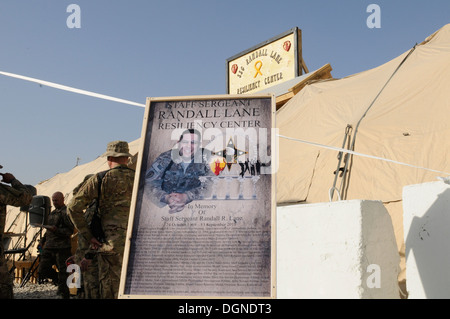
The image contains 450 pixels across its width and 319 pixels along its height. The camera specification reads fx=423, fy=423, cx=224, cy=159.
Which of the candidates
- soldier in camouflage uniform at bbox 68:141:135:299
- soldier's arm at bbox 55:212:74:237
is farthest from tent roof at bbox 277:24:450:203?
soldier's arm at bbox 55:212:74:237

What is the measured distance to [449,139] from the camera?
16.9 feet

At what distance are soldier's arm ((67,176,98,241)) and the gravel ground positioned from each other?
12.4 feet

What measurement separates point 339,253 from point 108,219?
7.07ft

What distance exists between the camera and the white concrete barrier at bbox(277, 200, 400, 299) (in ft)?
11.6

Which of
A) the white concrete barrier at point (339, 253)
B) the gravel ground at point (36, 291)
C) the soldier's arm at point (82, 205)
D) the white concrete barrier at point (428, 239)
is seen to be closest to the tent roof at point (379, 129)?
the white concrete barrier at point (428, 239)

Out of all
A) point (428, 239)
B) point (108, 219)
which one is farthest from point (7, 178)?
point (428, 239)

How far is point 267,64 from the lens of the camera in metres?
14.0

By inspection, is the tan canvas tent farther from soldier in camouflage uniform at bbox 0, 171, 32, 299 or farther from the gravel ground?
the gravel ground

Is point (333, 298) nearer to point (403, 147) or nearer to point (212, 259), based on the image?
point (212, 259)

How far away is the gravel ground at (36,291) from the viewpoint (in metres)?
7.47

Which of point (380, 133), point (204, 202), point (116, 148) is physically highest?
point (380, 133)

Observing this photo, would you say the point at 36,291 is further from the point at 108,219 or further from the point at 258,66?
the point at 258,66

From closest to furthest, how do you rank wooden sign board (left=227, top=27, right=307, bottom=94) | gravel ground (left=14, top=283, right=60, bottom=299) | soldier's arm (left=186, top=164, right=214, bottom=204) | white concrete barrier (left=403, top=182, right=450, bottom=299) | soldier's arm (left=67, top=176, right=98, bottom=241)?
1. soldier's arm (left=186, top=164, right=214, bottom=204)
2. white concrete barrier (left=403, top=182, right=450, bottom=299)
3. soldier's arm (left=67, top=176, right=98, bottom=241)
4. gravel ground (left=14, top=283, right=60, bottom=299)
5. wooden sign board (left=227, top=27, right=307, bottom=94)

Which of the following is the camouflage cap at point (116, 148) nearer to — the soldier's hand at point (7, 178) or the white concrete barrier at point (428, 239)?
the soldier's hand at point (7, 178)
